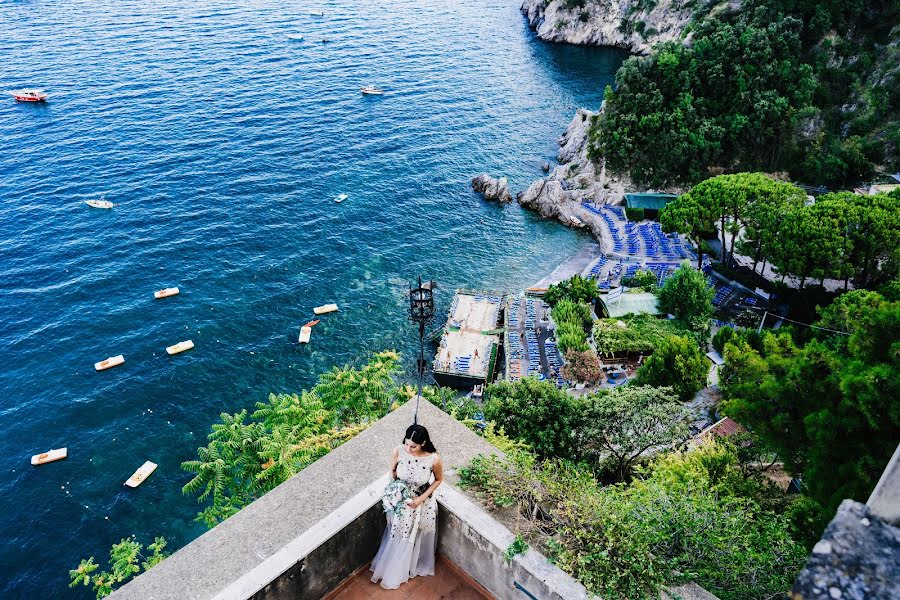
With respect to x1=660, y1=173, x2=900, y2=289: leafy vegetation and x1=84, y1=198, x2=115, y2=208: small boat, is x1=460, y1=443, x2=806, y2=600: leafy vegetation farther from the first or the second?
x1=84, y1=198, x2=115, y2=208: small boat

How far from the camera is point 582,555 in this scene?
838 cm

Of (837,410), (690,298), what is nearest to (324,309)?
(690,298)

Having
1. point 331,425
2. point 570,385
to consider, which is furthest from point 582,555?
point 570,385

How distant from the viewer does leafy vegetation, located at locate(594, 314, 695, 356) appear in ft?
129

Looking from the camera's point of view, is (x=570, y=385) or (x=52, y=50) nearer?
(x=570, y=385)

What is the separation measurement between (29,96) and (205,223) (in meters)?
35.4

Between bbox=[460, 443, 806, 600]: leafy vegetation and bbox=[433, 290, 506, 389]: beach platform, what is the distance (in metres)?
28.8

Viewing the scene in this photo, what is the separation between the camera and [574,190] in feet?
196

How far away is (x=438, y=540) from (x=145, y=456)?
105ft

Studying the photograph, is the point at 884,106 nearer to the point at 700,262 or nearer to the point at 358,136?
the point at 700,262

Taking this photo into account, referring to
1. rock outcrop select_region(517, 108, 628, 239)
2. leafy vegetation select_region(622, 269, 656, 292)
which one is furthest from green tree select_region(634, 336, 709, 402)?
rock outcrop select_region(517, 108, 628, 239)

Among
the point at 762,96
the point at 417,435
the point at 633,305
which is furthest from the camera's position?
the point at 762,96

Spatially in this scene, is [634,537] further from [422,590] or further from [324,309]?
[324,309]

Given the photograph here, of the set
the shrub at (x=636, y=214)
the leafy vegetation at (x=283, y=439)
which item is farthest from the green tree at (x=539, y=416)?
the shrub at (x=636, y=214)
